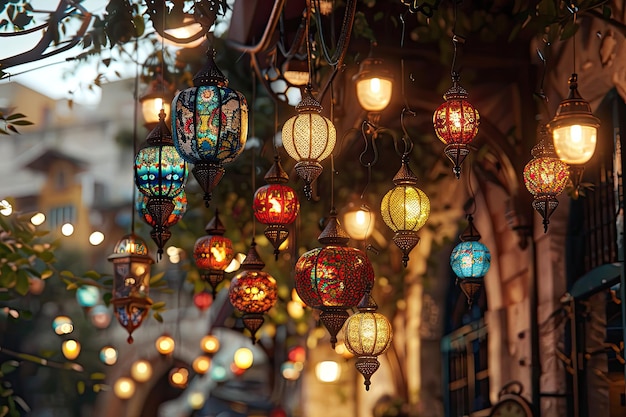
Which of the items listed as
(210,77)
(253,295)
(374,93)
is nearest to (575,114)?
(210,77)

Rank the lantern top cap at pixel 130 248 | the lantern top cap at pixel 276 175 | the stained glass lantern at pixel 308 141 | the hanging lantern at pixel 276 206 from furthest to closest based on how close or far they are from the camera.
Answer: the lantern top cap at pixel 130 248
the lantern top cap at pixel 276 175
the hanging lantern at pixel 276 206
the stained glass lantern at pixel 308 141

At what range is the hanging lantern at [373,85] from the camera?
315 inches

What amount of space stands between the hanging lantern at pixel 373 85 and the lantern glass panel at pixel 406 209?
1.56 metres

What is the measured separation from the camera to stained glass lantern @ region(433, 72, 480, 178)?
6.14 metres

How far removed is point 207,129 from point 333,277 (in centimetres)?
108

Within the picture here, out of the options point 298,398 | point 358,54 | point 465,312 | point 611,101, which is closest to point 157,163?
point 358,54

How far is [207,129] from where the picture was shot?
17.9ft

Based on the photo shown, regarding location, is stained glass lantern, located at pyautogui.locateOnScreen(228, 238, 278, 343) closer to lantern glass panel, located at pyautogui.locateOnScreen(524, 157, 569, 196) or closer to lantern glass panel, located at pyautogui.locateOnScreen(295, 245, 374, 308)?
lantern glass panel, located at pyautogui.locateOnScreen(295, 245, 374, 308)

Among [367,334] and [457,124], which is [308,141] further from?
[367,334]

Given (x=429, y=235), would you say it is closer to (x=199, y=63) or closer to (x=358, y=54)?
(x=199, y=63)

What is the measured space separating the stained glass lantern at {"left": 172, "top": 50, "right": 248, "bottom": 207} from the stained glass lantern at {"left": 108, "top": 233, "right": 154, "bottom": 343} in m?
2.99

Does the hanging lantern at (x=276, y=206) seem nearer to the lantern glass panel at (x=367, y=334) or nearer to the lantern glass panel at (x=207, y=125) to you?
the lantern glass panel at (x=367, y=334)

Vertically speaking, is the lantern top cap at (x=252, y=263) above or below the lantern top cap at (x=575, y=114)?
below

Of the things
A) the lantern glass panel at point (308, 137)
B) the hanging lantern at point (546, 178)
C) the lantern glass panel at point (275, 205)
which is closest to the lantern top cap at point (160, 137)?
the lantern glass panel at point (308, 137)
